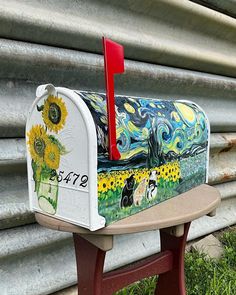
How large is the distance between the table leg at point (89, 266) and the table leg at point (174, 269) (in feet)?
1.47

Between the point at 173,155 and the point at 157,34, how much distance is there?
92 cm

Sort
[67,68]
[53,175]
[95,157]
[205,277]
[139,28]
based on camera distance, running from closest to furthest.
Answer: [95,157] < [53,175] < [67,68] < [139,28] < [205,277]

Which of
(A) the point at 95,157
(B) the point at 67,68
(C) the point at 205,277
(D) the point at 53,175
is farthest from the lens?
(C) the point at 205,277

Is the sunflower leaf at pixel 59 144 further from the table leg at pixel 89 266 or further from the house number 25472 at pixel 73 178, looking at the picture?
the table leg at pixel 89 266

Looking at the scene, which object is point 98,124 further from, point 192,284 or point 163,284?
point 192,284

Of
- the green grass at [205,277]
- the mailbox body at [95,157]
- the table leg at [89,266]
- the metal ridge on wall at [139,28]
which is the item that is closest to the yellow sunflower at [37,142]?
the mailbox body at [95,157]

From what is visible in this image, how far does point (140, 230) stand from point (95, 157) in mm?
245

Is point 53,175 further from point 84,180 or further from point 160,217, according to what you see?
point 160,217

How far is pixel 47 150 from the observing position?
1.09m

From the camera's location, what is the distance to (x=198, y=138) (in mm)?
1448

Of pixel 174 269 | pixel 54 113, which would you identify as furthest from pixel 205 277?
pixel 54 113

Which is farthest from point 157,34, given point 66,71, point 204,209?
point 204,209

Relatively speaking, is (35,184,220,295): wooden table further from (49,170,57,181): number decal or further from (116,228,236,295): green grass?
(116,228,236,295): green grass

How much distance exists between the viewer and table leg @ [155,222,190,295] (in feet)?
4.99
